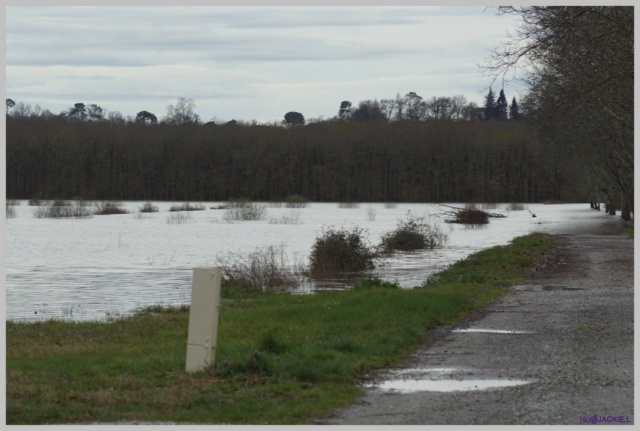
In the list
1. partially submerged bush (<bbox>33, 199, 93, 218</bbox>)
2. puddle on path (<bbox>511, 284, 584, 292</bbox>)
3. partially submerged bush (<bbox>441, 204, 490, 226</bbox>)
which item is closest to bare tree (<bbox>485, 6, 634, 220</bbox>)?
puddle on path (<bbox>511, 284, 584, 292</bbox>)

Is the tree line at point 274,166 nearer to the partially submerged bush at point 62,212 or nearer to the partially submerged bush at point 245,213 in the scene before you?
the partially submerged bush at point 62,212

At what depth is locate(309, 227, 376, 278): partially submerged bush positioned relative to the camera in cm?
3122

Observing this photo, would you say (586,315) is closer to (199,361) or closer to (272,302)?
(272,302)

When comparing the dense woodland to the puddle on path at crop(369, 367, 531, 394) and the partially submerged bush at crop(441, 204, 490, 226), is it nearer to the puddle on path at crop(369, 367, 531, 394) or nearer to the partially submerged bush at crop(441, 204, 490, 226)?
the partially submerged bush at crop(441, 204, 490, 226)

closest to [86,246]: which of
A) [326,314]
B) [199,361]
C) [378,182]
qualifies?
[326,314]

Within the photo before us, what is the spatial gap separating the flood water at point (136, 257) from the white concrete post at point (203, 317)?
907cm

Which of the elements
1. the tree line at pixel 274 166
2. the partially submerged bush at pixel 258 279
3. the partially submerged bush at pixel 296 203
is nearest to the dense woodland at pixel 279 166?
the tree line at pixel 274 166

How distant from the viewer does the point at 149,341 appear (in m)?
14.0

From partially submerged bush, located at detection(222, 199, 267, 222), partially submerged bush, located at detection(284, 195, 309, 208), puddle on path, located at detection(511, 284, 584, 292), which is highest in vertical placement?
partially submerged bush, located at detection(284, 195, 309, 208)

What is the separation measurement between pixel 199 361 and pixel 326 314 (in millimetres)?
5173

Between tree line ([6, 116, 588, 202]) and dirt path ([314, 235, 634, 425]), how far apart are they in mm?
119443

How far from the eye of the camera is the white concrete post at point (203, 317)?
10.5 meters

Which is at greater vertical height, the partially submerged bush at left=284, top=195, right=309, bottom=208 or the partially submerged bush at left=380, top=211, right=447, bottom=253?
the partially submerged bush at left=284, top=195, right=309, bottom=208

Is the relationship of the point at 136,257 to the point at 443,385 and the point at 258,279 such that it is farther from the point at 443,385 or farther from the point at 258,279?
the point at 443,385
